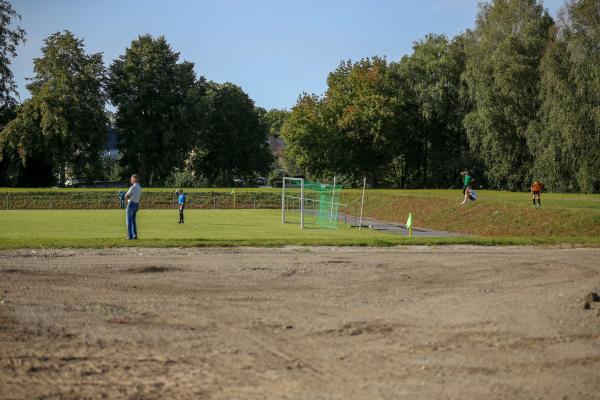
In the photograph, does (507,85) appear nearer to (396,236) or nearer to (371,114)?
(371,114)

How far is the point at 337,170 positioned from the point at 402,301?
73.6 m

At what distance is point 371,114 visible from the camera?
267ft

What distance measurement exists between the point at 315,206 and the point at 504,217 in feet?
54.3

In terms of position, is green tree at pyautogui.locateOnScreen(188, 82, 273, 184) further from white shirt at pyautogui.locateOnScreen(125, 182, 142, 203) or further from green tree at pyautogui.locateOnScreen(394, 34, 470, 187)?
white shirt at pyautogui.locateOnScreen(125, 182, 142, 203)

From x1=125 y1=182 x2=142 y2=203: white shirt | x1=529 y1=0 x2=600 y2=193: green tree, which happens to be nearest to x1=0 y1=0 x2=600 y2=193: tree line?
x1=529 y1=0 x2=600 y2=193: green tree

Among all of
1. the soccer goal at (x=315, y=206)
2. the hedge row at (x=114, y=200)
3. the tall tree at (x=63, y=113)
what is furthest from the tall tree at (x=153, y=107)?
the soccer goal at (x=315, y=206)

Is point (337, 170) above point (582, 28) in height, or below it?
below

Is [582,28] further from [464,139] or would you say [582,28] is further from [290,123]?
[290,123]

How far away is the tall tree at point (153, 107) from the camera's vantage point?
292 ft

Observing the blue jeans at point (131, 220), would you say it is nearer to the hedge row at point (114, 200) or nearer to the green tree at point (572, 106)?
the green tree at point (572, 106)

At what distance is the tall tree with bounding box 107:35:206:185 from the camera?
88875 mm

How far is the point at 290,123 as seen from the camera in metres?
84.4

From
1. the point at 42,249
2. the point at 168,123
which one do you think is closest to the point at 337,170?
the point at 168,123

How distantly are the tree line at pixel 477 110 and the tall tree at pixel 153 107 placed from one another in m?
13.0
